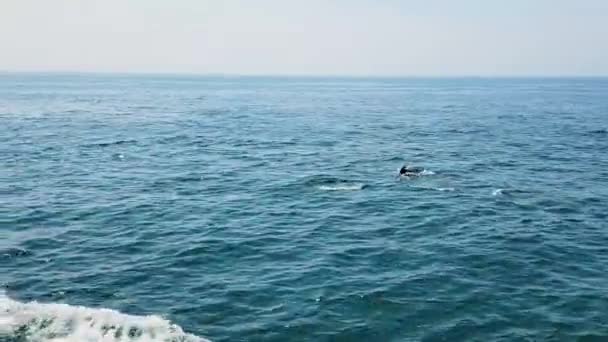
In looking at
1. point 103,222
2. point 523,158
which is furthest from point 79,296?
point 523,158

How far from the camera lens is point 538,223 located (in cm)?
3453

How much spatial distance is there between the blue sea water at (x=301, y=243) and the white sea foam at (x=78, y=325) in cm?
8

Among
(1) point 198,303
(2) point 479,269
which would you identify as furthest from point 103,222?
(2) point 479,269

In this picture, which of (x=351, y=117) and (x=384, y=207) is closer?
(x=384, y=207)

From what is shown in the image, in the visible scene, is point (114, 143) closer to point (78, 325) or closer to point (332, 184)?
point (332, 184)

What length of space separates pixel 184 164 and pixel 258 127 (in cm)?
3488

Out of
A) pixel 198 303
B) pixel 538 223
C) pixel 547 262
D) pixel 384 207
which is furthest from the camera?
pixel 384 207

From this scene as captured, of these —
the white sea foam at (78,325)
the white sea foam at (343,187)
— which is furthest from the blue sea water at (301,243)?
the white sea foam at (343,187)

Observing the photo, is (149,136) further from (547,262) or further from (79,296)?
(547,262)

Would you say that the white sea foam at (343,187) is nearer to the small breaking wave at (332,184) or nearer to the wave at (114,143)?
the small breaking wave at (332,184)

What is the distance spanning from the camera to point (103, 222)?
34594mm

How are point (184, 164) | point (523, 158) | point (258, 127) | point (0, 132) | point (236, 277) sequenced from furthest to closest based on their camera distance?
point (258, 127) < point (0, 132) < point (523, 158) < point (184, 164) < point (236, 277)

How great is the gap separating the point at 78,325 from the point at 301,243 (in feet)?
45.5

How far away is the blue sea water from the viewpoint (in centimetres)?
2162
